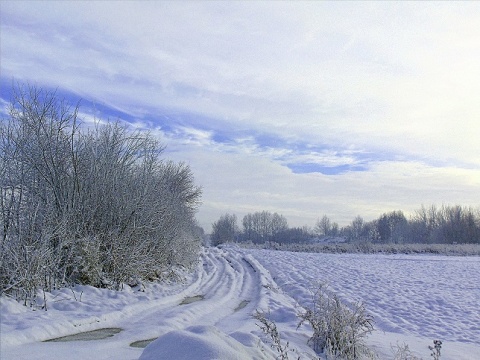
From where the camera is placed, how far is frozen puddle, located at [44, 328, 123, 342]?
729cm

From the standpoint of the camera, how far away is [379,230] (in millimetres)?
109000

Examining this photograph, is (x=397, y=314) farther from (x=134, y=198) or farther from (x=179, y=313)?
(x=134, y=198)

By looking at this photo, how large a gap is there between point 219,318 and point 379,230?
346 feet

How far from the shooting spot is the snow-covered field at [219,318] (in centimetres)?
578

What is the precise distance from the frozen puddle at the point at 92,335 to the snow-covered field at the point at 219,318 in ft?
0.59

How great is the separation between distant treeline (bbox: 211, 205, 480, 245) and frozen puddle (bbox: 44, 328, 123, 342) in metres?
54.1

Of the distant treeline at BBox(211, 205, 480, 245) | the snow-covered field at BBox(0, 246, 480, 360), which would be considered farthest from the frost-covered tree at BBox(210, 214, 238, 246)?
the snow-covered field at BBox(0, 246, 480, 360)

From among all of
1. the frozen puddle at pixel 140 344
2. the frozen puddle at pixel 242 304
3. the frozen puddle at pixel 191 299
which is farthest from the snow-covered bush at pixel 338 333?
the frozen puddle at pixel 191 299

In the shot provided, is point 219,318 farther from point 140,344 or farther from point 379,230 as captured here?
point 379,230

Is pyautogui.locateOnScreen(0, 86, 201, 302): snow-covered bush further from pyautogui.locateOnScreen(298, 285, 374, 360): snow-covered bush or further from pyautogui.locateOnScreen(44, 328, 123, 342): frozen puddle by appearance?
pyautogui.locateOnScreen(298, 285, 374, 360): snow-covered bush

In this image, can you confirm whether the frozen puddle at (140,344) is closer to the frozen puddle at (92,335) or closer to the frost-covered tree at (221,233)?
the frozen puddle at (92,335)

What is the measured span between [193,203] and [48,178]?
3140 cm

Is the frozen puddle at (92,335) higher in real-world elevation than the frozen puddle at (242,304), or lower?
higher

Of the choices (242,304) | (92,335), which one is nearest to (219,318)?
(242,304)
